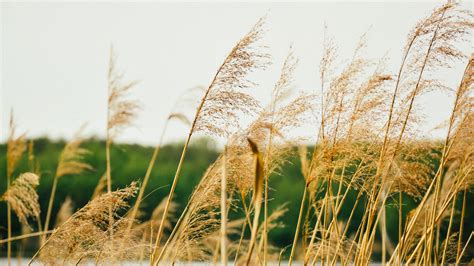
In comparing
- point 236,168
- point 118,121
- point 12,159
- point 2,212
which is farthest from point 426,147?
point 2,212

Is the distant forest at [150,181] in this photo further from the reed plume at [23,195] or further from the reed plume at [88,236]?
the reed plume at [88,236]

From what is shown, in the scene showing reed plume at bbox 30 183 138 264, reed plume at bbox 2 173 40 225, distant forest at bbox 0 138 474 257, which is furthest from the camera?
distant forest at bbox 0 138 474 257

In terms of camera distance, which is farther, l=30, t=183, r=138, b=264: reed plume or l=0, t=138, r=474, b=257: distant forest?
l=0, t=138, r=474, b=257: distant forest

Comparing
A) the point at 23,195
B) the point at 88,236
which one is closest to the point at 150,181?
the point at 23,195

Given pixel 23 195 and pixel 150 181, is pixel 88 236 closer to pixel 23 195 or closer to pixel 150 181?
pixel 23 195

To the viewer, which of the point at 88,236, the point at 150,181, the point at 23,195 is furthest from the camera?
the point at 150,181

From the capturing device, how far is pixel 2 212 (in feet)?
82.8

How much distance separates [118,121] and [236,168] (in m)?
2.03

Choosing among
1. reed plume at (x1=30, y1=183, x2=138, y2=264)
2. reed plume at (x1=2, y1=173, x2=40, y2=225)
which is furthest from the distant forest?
reed plume at (x1=30, y1=183, x2=138, y2=264)

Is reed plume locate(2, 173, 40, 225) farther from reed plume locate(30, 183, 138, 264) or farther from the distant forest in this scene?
the distant forest

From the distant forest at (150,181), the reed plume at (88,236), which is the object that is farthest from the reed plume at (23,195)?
the distant forest at (150,181)

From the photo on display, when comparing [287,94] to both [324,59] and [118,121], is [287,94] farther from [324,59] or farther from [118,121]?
[118,121]

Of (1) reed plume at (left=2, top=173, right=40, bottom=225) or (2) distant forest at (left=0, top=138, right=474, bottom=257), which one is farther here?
(2) distant forest at (left=0, top=138, right=474, bottom=257)

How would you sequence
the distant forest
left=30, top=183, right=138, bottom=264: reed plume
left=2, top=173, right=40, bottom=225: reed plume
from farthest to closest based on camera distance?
the distant forest, left=2, top=173, right=40, bottom=225: reed plume, left=30, top=183, right=138, bottom=264: reed plume
